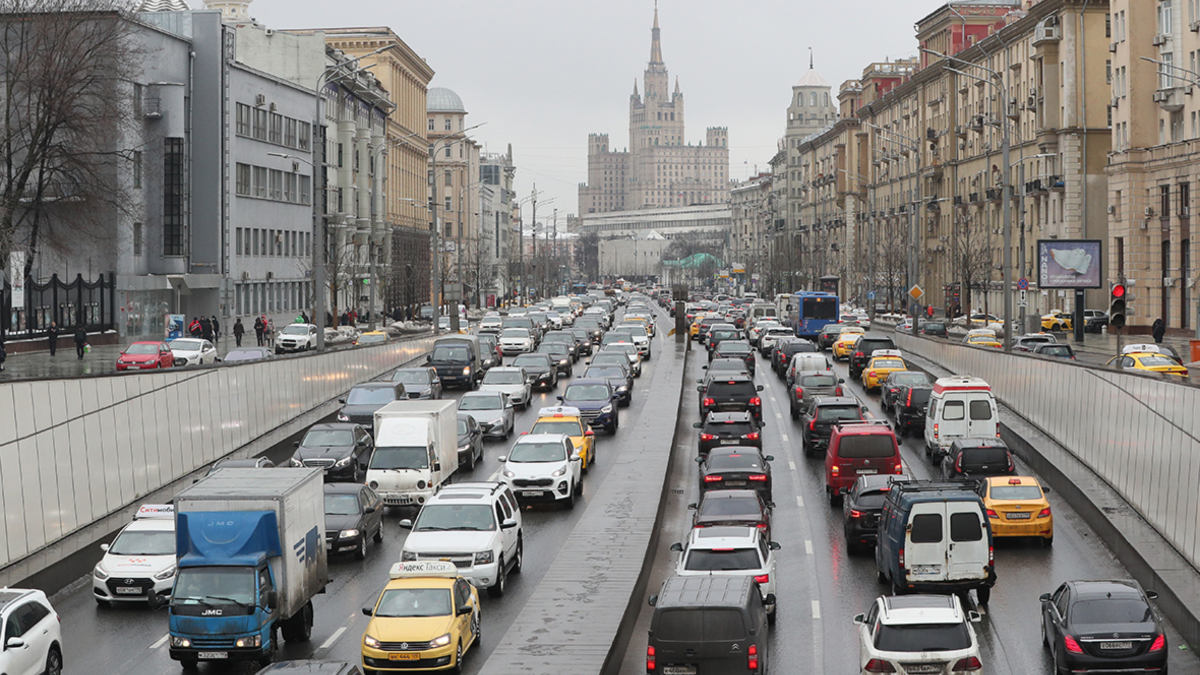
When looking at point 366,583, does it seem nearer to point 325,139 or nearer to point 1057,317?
point 1057,317

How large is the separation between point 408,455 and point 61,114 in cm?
3247

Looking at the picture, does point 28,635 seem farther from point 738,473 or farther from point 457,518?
point 738,473

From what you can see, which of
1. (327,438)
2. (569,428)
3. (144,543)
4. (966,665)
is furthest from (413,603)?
(569,428)

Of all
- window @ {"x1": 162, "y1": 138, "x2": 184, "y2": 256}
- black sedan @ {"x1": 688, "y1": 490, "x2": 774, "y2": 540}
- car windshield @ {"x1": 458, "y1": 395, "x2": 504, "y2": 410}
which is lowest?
black sedan @ {"x1": 688, "y1": 490, "x2": 774, "y2": 540}

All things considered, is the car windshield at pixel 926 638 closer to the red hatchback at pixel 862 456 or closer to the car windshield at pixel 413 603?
the car windshield at pixel 413 603

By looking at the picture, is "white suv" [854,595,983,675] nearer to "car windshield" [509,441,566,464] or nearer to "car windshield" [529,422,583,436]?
"car windshield" [509,441,566,464]

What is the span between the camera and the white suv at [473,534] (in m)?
22.0

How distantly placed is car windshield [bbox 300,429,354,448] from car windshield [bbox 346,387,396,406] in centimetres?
603

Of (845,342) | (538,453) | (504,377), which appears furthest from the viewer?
(845,342)

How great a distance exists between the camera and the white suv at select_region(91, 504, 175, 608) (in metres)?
22.5

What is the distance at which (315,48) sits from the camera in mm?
98375

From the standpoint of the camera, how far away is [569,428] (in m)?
34.6

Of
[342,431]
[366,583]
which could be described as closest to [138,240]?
[342,431]

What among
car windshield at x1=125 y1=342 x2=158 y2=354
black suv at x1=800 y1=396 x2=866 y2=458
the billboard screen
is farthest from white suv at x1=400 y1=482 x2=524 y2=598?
the billboard screen
